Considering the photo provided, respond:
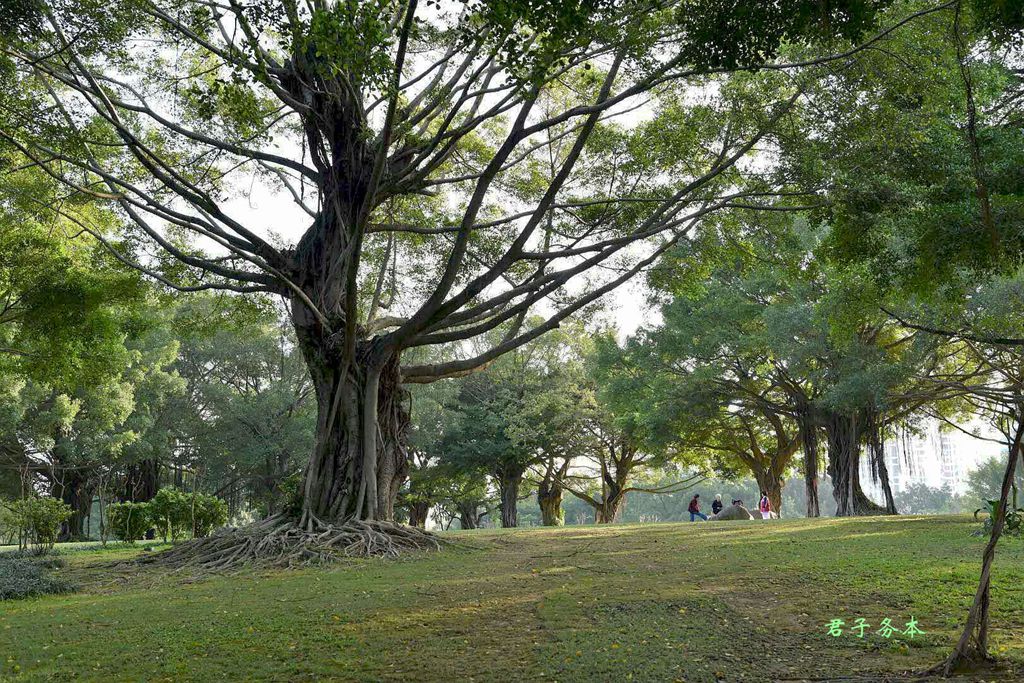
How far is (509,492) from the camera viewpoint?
90.6ft

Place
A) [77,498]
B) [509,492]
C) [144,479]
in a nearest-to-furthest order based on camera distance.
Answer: [77,498]
[509,492]
[144,479]

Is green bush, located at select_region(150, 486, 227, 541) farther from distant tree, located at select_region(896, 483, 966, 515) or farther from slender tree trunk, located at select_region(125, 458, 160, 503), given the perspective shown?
distant tree, located at select_region(896, 483, 966, 515)

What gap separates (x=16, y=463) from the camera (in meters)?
23.5

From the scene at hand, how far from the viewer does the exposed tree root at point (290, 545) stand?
9.55m

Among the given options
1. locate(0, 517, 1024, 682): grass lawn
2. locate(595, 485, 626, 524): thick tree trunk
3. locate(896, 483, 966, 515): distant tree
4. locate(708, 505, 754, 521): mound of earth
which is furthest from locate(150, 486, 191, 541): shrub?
locate(896, 483, 966, 515): distant tree

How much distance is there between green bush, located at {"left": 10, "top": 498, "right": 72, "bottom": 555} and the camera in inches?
468

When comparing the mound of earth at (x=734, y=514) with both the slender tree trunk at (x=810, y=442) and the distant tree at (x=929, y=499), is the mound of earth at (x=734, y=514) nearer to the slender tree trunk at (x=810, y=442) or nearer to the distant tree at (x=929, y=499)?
the slender tree trunk at (x=810, y=442)

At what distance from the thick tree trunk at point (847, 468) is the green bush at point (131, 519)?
16.2 meters

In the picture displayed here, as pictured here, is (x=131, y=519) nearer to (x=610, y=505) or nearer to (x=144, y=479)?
(x=144, y=479)

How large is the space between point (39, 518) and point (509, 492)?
57.3 ft

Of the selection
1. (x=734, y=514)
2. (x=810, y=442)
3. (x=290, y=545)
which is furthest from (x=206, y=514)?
(x=810, y=442)

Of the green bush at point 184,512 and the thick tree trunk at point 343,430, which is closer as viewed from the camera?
the thick tree trunk at point 343,430

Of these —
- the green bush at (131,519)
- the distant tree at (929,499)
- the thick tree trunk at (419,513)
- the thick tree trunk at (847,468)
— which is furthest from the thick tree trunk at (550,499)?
the distant tree at (929,499)

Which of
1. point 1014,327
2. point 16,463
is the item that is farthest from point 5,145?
point 16,463
